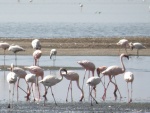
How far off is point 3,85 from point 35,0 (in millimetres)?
119039

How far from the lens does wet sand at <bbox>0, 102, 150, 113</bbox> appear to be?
54.3ft

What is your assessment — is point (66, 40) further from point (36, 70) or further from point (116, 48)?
point (36, 70)

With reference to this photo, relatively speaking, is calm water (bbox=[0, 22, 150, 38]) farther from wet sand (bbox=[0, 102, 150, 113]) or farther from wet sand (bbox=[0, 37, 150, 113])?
wet sand (bbox=[0, 102, 150, 113])

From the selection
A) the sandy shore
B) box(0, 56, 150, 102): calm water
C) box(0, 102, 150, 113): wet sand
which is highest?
the sandy shore

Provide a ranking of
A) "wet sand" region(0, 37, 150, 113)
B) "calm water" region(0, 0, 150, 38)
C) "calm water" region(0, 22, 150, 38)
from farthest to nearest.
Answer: "calm water" region(0, 0, 150, 38) < "calm water" region(0, 22, 150, 38) < "wet sand" region(0, 37, 150, 113)

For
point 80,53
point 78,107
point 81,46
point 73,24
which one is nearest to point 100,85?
point 78,107

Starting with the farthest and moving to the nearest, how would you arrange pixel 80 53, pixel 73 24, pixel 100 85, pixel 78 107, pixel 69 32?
pixel 73 24
pixel 69 32
pixel 80 53
pixel 100 85
pixel 78 107

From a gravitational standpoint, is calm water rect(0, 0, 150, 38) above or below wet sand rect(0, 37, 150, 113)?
above

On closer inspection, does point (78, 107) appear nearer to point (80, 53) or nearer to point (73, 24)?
point (80, 53)

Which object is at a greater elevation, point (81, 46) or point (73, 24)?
point (73, 24)

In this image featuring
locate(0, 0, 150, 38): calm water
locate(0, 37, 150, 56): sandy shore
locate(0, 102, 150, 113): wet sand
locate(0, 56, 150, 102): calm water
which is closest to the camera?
locate(0, 102, 150, 113): wet sand

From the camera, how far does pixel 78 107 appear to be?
17141 mm

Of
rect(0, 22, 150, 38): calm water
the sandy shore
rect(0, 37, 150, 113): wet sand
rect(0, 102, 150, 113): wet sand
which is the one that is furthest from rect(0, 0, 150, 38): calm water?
rect(0, 102, 150, 113): wet sand

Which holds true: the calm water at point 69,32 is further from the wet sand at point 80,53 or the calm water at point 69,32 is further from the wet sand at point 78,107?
the wet sand at point 78,107
